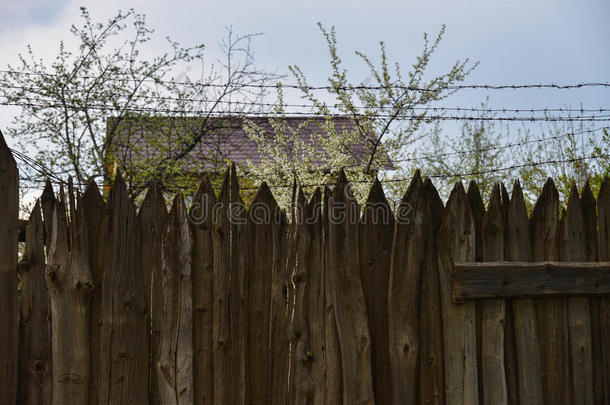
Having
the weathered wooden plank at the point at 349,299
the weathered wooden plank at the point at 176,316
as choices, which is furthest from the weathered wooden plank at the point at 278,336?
the weathered wooden plank at the point at 176,316

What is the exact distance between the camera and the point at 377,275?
8.61ft

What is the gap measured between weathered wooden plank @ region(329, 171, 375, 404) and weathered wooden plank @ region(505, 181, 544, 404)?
0.87m

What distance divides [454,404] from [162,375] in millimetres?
1473

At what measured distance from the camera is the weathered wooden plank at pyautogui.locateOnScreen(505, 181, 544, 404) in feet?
9.16

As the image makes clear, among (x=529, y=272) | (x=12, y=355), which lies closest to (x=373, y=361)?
(x=529, y=272)

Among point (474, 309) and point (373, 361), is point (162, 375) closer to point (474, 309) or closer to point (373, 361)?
point (373, 361)

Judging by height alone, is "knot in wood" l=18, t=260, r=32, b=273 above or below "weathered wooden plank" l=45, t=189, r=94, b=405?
above

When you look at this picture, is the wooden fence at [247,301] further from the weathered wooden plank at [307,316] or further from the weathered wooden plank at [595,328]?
the weathered wooden plank at [595,328]

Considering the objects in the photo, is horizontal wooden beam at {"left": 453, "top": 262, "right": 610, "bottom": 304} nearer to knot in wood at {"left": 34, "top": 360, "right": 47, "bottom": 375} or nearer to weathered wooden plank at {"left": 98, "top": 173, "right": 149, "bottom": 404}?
weathered wooden plank at {"left": 98, "top": 173, "right": 149, "bottom": 404}

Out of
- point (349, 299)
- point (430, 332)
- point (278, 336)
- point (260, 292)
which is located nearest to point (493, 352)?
point (430, 332)

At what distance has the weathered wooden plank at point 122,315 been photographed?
2.48 meters

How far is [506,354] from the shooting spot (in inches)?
110

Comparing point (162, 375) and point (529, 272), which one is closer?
point (162, 375)

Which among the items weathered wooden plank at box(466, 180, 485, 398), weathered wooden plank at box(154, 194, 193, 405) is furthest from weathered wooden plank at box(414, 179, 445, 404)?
weathered wooden plank at box(154, 194, 193, 405)
